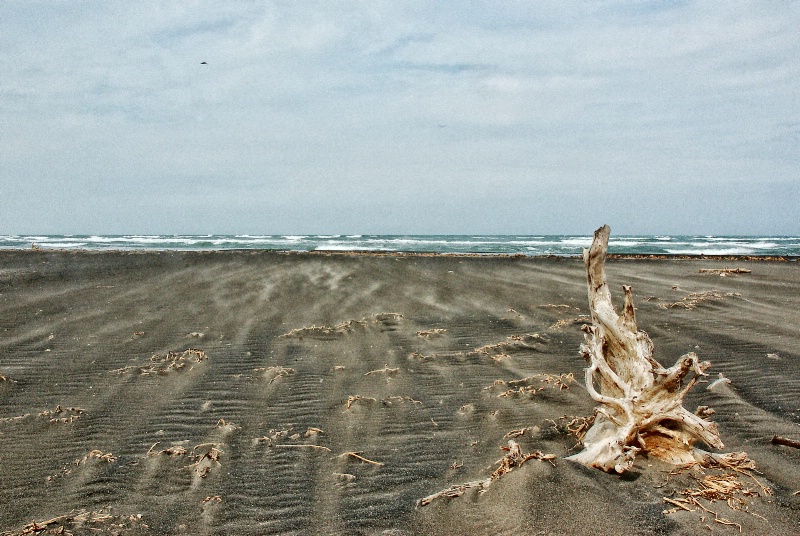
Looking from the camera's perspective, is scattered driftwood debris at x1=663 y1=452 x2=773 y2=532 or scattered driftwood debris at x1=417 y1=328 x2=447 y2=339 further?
scattered driftwood debris at x1=417 y1=328 x2=447 y2=339

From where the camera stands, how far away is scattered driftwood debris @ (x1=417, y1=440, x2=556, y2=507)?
3.47m

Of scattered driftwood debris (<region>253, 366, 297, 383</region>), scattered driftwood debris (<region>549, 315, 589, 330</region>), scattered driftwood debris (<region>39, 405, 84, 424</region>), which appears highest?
scattered driftwood debris (<region>549, 315, 589, 330</region>)

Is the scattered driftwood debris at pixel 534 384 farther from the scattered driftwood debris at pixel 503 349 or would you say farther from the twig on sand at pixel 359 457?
the twig on sand at pixel 359 457

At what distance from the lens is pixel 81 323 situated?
8008mm

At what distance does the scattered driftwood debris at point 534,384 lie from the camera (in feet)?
18.0

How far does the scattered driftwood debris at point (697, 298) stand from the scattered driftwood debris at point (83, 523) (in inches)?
362

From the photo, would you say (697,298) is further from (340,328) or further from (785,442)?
(340,328)

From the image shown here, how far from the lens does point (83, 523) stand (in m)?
3.38

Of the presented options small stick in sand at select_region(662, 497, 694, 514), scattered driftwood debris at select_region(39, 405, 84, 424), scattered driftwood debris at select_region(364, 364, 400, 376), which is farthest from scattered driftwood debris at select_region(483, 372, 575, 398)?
scattered driftwood debris at select_region(39, 405, 84, 424)

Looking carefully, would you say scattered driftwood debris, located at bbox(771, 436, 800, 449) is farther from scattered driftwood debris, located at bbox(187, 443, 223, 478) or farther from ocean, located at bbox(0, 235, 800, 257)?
ocean, located at bbox(0, 235, 800, 257)

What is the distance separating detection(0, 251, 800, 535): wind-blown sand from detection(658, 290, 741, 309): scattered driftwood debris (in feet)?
0.22

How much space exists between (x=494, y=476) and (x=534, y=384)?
7.56ft

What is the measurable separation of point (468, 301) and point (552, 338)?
2819 millimetres

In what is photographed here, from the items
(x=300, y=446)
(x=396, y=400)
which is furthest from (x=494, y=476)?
(x=396, y=400)
